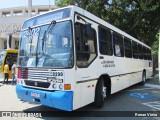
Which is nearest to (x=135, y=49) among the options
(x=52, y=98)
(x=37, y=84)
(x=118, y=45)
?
(x=118, y=45)

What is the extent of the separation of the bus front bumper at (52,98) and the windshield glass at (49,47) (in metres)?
0.71

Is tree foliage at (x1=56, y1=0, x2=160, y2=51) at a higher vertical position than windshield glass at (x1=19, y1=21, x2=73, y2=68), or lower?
higher

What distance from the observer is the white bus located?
5.55 m

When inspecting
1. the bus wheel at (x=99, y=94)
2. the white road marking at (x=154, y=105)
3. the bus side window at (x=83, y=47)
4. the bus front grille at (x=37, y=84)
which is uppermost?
the bus side window at (x=83, y=47)

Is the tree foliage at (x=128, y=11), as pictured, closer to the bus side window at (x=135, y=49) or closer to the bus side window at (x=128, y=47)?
the bus side window at (x=135, y=49)

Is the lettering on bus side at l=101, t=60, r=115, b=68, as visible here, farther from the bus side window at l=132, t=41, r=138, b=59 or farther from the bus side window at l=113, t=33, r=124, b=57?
the bus side window at l=132, t=41, r=138, b=59

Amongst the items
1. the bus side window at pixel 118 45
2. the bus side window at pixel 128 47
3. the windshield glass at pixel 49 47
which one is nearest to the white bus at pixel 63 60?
the windshield glass at pixel 49 47

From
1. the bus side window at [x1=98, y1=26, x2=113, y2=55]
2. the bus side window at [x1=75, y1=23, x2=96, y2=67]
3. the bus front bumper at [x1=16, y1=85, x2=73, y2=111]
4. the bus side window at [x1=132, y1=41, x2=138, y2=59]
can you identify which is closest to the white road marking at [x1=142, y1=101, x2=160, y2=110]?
the bus side window at [x1=98, y1=26, x2=113, y2=55]

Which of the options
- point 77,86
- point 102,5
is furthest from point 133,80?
point 102,5

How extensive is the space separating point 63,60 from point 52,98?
101 cm

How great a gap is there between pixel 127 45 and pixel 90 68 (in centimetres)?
482

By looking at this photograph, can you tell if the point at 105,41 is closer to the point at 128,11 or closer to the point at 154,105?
the point at 154,105

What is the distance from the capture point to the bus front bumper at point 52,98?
5.36m

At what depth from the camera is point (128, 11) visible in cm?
2012
